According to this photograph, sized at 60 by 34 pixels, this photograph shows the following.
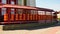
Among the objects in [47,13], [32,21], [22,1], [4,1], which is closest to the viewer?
[32,21]

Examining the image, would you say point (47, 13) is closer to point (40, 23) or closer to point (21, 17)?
point (40, 23)

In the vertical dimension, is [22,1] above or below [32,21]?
above

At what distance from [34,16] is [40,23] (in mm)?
1455

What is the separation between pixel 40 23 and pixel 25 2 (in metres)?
5.75

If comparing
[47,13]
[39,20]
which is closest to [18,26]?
[39,20]

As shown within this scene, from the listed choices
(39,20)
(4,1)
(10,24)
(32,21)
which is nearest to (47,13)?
(39,20)

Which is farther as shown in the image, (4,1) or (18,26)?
(4,1)

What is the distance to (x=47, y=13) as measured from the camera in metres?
25.2

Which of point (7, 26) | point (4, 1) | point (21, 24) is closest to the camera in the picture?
point (7, 26)

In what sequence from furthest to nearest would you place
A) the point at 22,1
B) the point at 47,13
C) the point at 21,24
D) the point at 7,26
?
1. the point at 22,1
2. the point at 47,13
3. the point at 21,24
4. the point at 7,26

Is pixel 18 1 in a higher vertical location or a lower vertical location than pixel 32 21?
higher

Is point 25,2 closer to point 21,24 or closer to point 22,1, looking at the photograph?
point 22,1

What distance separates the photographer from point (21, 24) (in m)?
19.4

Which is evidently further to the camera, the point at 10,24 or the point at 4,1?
the point at 4,1
